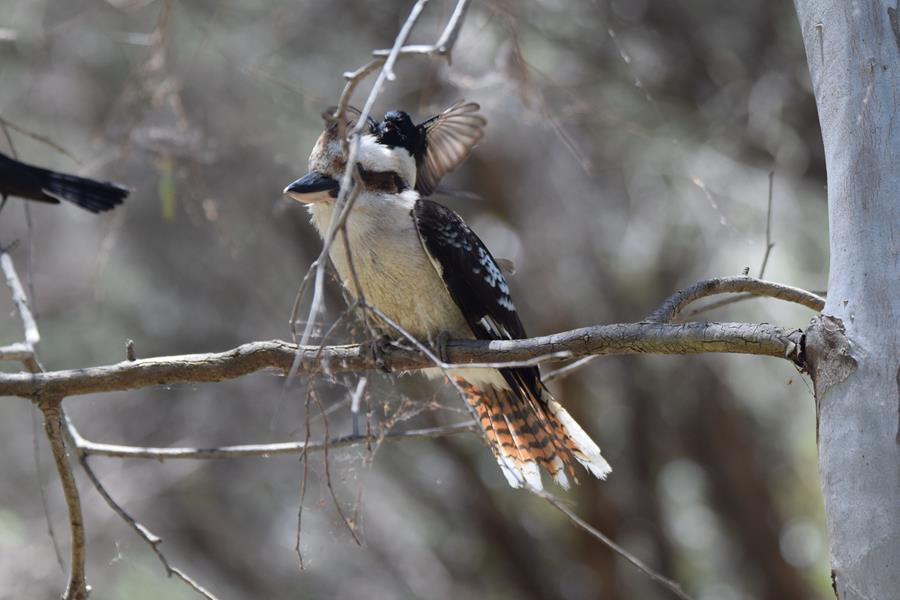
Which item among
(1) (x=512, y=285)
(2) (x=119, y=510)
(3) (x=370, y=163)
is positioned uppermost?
(1) (x=512, y=285)

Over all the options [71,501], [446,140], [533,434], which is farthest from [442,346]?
[71,501]

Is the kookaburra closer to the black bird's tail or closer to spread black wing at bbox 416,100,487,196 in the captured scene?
spread black wing at bbox 416,100,487,196

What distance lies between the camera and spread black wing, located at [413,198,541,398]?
3.21 metres

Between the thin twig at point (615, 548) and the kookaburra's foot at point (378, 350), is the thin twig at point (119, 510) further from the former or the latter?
the thin twig at point (615, 548)

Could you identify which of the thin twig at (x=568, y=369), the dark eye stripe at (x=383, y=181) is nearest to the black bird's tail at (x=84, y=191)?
the dark eye stripe at (x=383, y=181)

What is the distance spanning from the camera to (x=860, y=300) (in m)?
→ 1.87

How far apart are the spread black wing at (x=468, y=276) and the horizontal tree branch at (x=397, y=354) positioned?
342 millimetres

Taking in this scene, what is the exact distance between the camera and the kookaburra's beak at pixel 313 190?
3078 millimetres

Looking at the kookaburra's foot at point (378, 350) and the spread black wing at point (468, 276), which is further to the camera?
the spread black wing at point (468, 276)

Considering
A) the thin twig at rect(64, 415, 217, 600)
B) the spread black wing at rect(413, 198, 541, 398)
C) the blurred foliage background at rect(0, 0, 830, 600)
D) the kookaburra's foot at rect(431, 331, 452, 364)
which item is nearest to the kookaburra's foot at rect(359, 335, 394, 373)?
the kookaburra's foot at rect(431, 331, 452, 364)

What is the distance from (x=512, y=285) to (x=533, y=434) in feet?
9.77

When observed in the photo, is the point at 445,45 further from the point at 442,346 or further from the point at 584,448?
the point at 584,448

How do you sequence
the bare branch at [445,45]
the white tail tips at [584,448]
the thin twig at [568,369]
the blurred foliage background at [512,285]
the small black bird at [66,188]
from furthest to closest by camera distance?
1. the blurred foliage background at [512,285]
2. the white tail tips at [584,448]
3. the small black bird at [66,188]
4. the thin twig at [568,369]
5. the bare branch at [445,45]

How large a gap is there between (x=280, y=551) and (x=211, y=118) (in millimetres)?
3213
